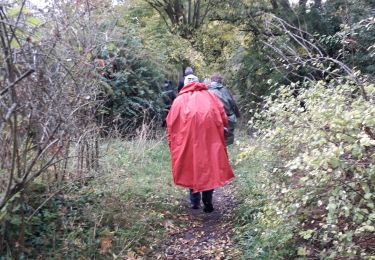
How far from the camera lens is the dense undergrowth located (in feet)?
13.0

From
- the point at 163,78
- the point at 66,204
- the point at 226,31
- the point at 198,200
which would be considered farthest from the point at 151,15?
the point at 66,204

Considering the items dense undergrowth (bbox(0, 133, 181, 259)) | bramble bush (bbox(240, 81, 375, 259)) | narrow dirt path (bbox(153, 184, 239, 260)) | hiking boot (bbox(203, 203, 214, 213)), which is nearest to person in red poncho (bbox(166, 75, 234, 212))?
hiking boot (bbox(203, 203, 214, 213))

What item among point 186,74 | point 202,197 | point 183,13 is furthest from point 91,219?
point 183,13

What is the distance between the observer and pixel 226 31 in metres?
20.1

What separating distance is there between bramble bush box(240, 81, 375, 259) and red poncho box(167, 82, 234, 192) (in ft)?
5.83

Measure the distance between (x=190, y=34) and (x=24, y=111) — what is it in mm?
18825

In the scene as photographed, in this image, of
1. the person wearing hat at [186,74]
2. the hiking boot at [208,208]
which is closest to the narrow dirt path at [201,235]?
the hiking boot at [208,208]

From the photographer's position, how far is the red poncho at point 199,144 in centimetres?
621

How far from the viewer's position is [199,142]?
6203 mm

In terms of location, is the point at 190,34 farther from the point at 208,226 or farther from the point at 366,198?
the point at 366,198

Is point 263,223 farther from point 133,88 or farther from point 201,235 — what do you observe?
point 133,88

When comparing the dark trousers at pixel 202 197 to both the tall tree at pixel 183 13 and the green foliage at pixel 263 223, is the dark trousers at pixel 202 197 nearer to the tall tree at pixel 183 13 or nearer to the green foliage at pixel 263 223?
the green foliage at pixel 263 223

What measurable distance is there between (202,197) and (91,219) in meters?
2.12

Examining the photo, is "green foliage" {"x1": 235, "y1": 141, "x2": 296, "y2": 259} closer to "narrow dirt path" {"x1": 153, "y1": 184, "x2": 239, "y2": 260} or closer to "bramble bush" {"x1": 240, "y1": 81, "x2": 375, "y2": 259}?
"bramble bush" {"x1": 240, "y1": 81, "x2": 375, "y2": 259}
